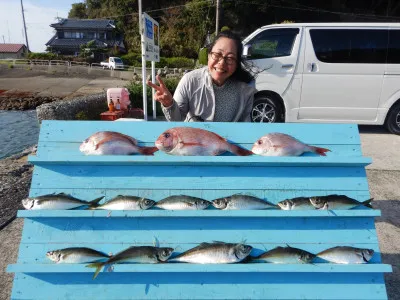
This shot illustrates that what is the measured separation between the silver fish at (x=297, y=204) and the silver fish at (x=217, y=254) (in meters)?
0.37

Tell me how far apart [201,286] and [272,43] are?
6.48 m

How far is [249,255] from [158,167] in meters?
0.85

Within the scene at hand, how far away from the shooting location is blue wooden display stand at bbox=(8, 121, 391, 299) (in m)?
1.86

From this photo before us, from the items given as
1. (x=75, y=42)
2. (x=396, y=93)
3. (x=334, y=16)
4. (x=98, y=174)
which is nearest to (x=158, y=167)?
(x=98, y=174)

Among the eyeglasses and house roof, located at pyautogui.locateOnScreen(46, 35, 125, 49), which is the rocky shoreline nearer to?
the eyeglasses

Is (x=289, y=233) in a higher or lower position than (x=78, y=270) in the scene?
higher

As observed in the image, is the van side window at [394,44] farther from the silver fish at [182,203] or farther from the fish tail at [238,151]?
the silver fish at [182,203]

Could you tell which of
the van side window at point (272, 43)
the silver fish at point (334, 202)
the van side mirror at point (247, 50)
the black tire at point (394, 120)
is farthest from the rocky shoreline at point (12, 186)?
the black tire at point (394, 120)

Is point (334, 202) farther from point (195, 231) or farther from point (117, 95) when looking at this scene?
point (117, 95)

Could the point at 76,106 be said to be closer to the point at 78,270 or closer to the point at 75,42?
the point at 78,270

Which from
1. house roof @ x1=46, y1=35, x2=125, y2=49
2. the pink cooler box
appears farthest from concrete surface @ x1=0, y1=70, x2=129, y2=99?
house roof @ x1=46, y1=35, x2=125, y2=49

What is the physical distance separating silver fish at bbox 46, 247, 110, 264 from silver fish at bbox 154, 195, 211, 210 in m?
0.52

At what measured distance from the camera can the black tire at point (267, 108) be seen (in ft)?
23.6

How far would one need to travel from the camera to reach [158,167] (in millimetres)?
2066
